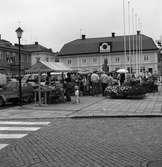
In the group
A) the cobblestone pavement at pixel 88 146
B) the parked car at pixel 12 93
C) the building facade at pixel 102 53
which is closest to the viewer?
the cobblestone pavement at pixel 88 146

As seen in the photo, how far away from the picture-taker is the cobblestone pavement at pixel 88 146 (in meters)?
6.44

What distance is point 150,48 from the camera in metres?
79.8

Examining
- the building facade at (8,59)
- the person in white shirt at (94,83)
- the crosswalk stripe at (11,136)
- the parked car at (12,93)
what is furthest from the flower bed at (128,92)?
the building facade at (8,59)

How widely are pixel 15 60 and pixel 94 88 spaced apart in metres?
54.4

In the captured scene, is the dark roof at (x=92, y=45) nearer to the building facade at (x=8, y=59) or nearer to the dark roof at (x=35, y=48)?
the dark roof at (x=35, y=48)

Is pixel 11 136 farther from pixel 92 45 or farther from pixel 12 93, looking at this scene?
pixel 92 45

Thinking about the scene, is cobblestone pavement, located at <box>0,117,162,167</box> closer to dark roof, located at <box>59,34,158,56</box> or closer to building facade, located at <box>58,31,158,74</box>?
building facade, located at <box>58,31,158,74</box>

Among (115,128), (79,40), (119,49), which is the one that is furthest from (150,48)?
(115,128)

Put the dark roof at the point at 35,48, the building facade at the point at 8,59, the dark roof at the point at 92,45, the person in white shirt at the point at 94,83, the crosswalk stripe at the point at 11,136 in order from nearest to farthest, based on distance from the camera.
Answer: the crosswalk stripe at the point at 11,136 → the person in white shirt at the point at 94,83 → the building facade at the point at 8,59 → the dark roof at the point at 92,45 → the dark roof at the point at 35,48

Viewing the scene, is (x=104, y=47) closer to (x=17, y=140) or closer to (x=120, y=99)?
(x=120, y=99)

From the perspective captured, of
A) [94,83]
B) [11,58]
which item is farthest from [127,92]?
[11,58]

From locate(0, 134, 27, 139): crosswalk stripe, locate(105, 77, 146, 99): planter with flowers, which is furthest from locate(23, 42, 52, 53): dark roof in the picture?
locate(0, 134, 27, 139): crosswalk stripe

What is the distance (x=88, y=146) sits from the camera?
25.5ft

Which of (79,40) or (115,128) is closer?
(115,128)
